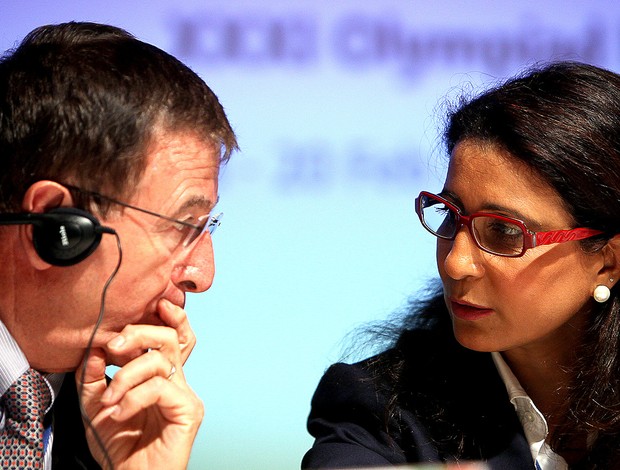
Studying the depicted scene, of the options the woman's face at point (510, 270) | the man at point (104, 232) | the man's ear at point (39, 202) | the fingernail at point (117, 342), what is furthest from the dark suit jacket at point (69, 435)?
the woman's face at point (510, 270)

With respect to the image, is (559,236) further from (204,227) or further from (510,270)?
(204,227)

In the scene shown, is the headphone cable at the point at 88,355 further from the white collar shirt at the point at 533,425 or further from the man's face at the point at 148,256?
the white collar shirt at the point at 533,425

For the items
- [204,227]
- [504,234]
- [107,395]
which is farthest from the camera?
[504,234]

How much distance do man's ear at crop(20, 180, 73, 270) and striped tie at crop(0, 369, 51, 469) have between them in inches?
8.0

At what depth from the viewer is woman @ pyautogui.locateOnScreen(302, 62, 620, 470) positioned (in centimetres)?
193

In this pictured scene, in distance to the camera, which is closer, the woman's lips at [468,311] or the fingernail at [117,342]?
the fingernail at [117,342]

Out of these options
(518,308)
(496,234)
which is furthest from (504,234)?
(518,308)

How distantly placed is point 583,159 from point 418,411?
63 cm

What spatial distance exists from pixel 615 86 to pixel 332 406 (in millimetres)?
910

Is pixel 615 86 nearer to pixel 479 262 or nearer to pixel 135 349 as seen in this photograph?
pixel 479 262

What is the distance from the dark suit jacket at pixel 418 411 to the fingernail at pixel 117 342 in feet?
1.66

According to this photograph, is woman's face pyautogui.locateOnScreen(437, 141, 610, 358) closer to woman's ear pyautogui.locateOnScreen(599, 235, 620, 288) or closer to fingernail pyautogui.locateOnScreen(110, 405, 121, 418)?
woman's ear pyautogui.locateOnScreen(599, 235, 620, 288)

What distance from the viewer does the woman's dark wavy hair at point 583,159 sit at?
1929mm

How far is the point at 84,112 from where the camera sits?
5.17ft
